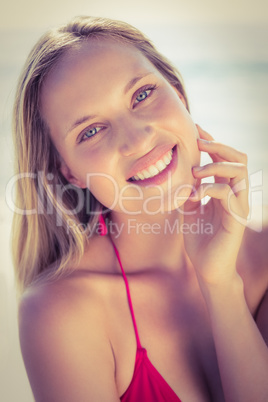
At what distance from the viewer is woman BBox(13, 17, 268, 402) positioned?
1.19 metres

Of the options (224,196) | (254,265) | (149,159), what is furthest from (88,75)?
(254,265)

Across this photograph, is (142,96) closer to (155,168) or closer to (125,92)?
(125,92)

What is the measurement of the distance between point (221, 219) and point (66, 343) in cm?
61

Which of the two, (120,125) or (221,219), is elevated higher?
(120,125)

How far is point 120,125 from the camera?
1191 mm

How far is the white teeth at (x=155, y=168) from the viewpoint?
1220mm

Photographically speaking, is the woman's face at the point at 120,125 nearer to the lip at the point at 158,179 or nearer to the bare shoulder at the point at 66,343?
the lip at the point at 158,179

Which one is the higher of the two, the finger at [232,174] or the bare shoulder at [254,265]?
the finger at [232,174]

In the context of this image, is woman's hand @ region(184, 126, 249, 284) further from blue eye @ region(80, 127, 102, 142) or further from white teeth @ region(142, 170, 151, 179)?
blue eye @ region(80, 127, 102, 142)

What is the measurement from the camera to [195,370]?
1.31 m

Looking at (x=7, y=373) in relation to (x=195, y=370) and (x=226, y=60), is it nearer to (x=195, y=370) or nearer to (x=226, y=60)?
(x=195, y=370)

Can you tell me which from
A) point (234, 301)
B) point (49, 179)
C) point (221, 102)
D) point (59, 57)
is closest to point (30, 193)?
point (49, 179)

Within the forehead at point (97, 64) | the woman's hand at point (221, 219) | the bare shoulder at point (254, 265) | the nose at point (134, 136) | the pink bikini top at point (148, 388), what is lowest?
the pink bikini top at point (148, 388)
